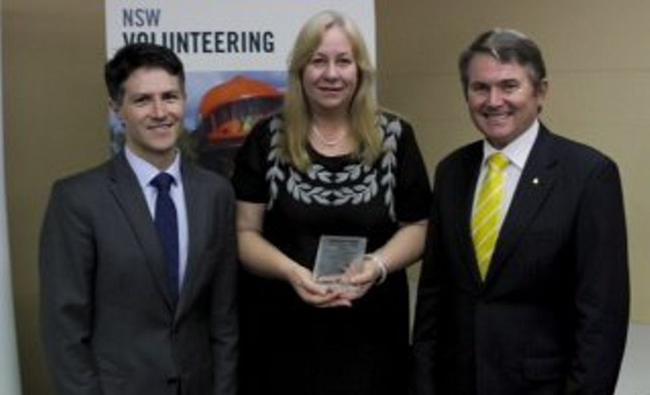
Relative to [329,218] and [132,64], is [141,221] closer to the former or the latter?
[132,64]

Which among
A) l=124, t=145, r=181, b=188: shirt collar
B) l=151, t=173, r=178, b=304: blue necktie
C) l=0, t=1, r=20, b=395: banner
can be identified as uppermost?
l=124, t=145, r=181, b=188: shirt collar

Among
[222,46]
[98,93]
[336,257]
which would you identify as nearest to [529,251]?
[336,257]

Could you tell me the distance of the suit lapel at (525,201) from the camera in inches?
71.8

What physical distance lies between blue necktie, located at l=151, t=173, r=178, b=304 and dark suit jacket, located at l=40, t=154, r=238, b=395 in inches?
1.0

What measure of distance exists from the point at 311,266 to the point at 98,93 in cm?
178

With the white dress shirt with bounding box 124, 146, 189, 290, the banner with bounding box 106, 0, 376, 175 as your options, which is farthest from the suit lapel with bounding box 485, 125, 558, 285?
the banner with bounding box 106, 0, 376, 175

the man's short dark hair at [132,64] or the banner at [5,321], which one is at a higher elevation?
the man's short dark hair at [132,64]

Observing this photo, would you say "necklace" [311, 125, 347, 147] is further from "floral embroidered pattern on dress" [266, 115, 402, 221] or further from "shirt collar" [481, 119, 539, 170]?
"shirt collar" [481, 119, 539, 170]

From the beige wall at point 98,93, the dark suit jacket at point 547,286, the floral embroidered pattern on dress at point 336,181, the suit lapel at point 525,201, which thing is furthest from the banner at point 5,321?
the suit lapel at point 525,201

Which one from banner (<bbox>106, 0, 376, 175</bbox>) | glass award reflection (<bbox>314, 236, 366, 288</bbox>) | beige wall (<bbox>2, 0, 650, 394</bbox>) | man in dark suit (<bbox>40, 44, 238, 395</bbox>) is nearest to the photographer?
man in dark suit (<bbox>40, 44, 238, 395</bbox>)

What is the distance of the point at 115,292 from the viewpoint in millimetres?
1895

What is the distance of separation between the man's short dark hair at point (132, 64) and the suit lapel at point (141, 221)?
200 millimetres

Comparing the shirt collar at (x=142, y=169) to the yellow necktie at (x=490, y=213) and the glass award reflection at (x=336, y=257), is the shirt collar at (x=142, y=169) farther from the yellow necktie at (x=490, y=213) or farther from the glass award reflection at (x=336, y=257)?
the yellow necktie at (x=490, y=213)

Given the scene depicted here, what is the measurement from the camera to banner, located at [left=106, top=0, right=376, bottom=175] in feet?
9.34
